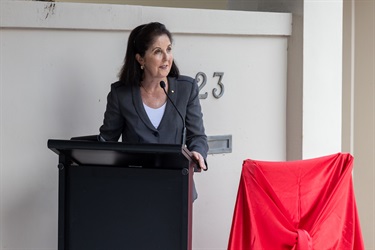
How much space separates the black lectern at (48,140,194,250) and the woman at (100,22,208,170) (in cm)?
44

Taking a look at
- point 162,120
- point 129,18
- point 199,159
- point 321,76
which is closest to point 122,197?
point 199,159

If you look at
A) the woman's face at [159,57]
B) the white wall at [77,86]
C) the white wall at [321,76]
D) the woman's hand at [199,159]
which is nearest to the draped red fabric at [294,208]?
the woman's hand at [199,159]

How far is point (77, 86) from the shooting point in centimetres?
424

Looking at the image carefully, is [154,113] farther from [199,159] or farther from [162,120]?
[199,159]

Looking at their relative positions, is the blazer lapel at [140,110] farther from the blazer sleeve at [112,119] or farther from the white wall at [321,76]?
the white wall at [321,76]

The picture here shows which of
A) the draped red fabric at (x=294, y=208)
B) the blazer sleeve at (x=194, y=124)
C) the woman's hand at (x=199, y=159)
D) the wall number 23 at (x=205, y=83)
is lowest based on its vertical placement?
the draped red fabric at (x=294, y=208)

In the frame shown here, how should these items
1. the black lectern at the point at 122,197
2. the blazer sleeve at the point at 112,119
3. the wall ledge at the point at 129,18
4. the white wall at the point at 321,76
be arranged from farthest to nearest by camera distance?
the white wall at the point at 321,76, the wall ledge at the point at 129,18, the blazer sleeve at the point at 112,119, the black lectern at the point at 122,197

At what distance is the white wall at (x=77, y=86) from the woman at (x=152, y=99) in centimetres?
51

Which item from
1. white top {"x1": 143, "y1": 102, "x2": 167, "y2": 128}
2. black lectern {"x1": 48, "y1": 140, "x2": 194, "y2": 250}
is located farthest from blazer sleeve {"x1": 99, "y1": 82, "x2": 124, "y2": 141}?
black lectern {"x1": 48, "y1": 140, "x2": 194, "y2": 250}

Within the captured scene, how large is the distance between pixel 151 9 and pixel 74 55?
50cm

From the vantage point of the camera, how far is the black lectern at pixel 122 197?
3186 millimetres

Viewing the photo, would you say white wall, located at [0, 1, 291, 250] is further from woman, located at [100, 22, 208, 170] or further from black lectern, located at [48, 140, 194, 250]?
black lectern, located at [48, 140, 194, 250]

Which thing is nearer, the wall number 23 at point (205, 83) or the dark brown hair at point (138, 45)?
the dark brown hair at point (138, 45)

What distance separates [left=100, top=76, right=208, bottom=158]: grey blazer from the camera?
3689 mm
